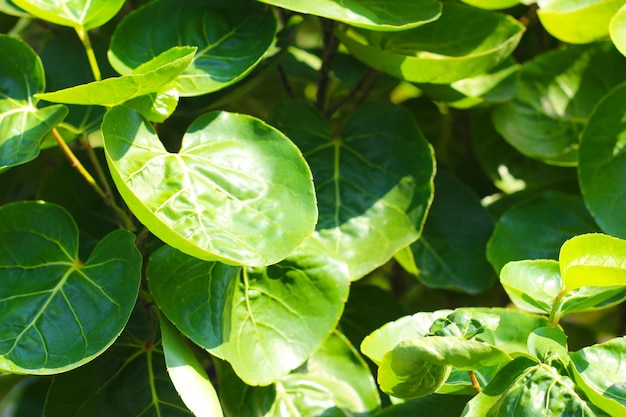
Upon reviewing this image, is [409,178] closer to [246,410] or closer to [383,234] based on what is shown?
[383,234]

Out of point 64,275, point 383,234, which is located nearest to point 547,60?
point 383,234

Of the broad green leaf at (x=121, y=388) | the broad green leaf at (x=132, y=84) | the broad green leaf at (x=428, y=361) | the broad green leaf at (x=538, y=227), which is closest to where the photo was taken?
the broad green leaf at (x=428, y=361)

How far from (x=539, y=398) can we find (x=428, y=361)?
0.10m

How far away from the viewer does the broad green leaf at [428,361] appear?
62cm

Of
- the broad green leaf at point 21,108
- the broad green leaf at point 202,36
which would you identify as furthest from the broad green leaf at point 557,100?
the broad green leaf at point 21,108

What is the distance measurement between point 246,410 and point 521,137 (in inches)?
21.1

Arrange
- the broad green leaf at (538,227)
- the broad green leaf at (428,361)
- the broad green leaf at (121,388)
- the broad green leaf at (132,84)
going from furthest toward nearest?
the broad green leaf at (538,227), the broad green leaf at (121,388), the broad green leaf at (132,84), the broad green leaf at (428,361)

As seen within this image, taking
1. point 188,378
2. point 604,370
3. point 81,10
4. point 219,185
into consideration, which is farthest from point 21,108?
point 604,370

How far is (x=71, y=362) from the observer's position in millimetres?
726

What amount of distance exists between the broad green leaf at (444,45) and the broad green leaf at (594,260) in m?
0.31

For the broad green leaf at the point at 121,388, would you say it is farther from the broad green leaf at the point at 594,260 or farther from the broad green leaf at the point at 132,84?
the broad green leaf at the point at 594,260

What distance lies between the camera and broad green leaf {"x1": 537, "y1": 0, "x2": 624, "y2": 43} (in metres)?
0.95

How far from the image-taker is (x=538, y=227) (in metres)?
1.04

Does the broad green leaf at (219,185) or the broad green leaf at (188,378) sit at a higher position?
the broad green leaf at (219,185)
